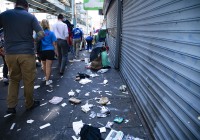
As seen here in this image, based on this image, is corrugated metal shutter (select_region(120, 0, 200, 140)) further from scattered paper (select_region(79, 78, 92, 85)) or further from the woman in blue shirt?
the woman in blue shirt

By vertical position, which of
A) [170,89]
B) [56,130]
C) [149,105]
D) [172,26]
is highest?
Answer: [172,26]

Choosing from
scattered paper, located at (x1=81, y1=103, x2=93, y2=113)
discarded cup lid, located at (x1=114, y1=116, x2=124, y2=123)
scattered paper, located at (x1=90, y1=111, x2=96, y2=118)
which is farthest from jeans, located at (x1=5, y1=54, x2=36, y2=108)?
discarded cup lid, located at (x1=114, y1=116, x2=124, y2=123)

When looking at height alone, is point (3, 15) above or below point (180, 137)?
above

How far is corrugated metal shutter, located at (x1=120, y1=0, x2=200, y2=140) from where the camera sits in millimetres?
1719

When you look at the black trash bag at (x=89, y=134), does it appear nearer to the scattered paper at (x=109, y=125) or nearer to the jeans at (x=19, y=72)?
the scattered paper at (x=109, y=125)

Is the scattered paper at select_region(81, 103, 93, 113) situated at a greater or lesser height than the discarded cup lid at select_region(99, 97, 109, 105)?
lesser

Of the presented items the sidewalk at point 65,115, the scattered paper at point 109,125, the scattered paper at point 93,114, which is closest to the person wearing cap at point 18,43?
the sidewalk at point 65,115

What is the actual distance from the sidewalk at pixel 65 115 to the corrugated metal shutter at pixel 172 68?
1.51 ft

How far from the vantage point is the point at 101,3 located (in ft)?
57.3

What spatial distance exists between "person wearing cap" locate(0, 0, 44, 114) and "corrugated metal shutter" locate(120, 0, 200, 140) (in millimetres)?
2295

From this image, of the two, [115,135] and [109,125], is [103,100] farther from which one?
[115,135]

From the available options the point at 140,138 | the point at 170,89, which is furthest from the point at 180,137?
the point at 140,138

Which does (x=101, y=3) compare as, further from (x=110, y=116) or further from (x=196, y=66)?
(x=196, y=66)

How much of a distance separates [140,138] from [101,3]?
16.7 metres
